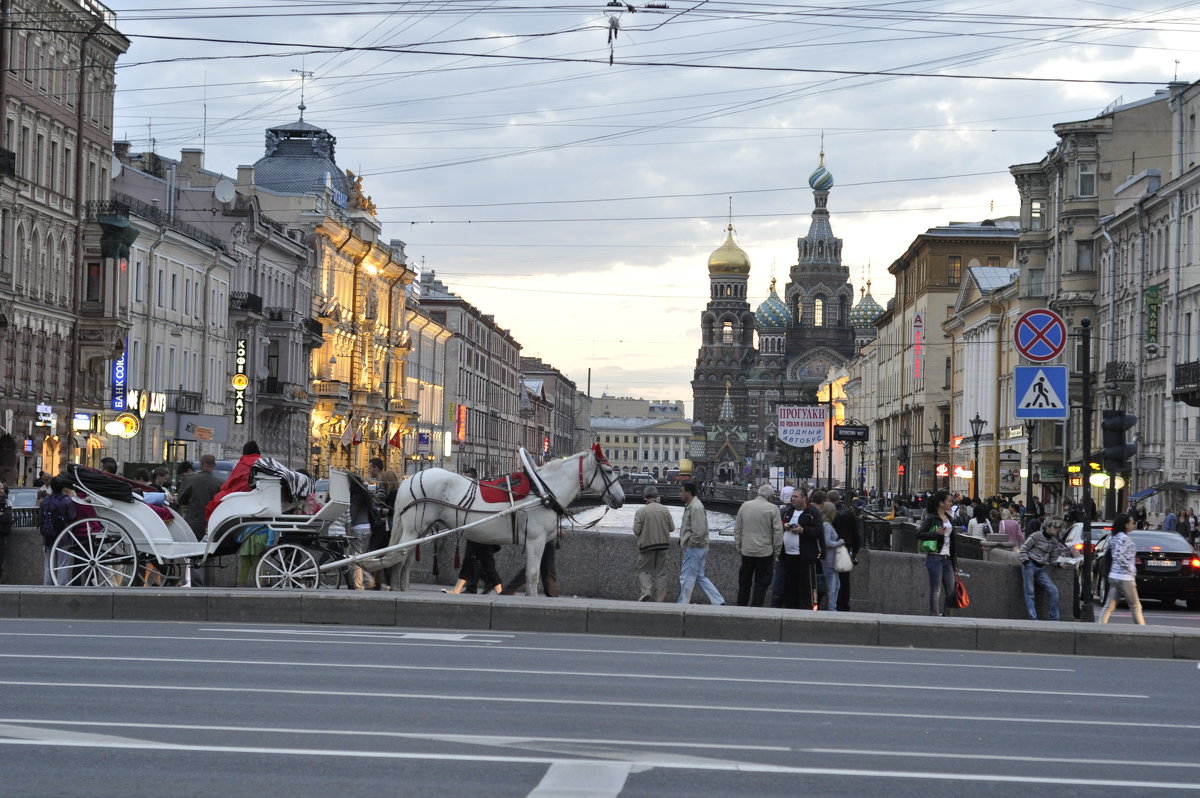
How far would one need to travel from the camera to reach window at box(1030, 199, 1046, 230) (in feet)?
265

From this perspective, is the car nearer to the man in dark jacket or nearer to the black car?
the man in dark jacket

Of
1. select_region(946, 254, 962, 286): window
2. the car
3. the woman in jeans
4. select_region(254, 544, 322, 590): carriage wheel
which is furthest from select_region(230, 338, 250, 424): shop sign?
select_region(946, 254, 962, 286): window

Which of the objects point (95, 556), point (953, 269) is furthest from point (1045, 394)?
point (953, 269)

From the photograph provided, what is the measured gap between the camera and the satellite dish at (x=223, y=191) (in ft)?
249

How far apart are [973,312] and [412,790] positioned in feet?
298

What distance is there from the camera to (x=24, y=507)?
2919 cm

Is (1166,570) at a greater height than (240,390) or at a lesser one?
lesser

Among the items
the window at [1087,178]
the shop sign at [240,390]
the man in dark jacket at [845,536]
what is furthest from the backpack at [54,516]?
the window at [1087,178]

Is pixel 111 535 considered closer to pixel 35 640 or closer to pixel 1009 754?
pixel 35 640

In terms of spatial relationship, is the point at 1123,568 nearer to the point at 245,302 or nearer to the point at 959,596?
the point at 959,596

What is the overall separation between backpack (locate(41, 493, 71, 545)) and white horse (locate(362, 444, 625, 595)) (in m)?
3.50

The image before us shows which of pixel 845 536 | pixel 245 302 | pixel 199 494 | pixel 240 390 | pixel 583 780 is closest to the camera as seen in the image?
pixel 583 780

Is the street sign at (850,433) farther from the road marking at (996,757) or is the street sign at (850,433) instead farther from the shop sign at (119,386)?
the road marking at (996,757)

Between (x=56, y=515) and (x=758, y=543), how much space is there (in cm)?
831
